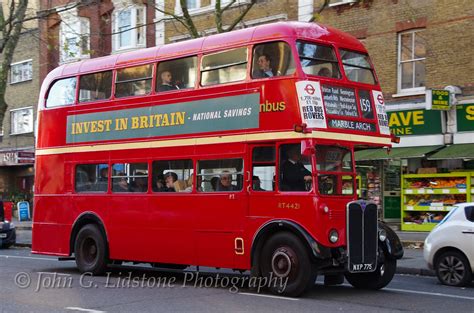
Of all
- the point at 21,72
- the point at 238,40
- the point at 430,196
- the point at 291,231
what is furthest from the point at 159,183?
the point at 21,72

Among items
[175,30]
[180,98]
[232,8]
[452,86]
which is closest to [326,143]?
[180,98]

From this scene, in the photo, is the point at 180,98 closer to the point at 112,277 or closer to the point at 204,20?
the point at 112,277

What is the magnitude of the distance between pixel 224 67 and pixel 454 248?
5213mm

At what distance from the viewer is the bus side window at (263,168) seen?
432 inches

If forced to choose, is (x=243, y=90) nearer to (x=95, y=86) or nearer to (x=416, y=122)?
(x=95, y=86)

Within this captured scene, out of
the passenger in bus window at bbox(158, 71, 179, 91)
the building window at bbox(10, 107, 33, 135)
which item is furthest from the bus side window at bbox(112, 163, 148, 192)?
the building window at bbox(10, 107, 33, 135)

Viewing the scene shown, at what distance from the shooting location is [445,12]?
20078 mm

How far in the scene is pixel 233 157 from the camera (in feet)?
37.4

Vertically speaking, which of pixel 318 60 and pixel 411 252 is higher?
pixel 318 60

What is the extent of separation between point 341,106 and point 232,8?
15004 millimetres

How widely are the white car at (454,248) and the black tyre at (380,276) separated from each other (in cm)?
148

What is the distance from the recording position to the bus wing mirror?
407 inches

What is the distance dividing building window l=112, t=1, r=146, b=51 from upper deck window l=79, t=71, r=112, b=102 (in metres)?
15.8

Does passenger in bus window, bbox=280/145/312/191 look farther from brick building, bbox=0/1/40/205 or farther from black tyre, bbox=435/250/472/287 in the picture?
brick building, bbox=0/1/40/205
